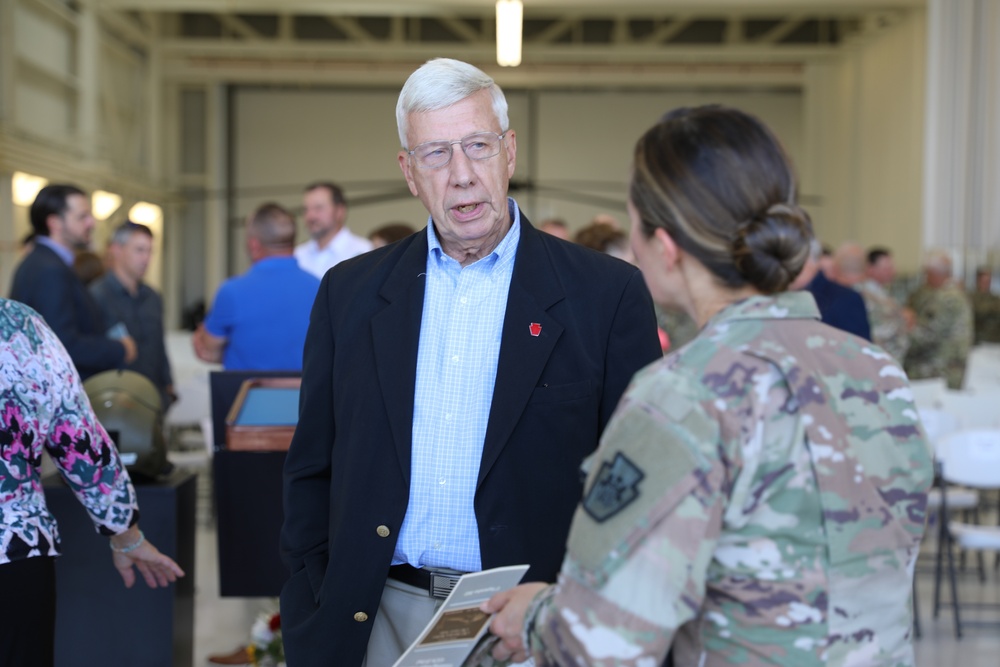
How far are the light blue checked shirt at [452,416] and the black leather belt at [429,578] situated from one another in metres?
0.01

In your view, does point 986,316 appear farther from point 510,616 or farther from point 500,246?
point 510,616

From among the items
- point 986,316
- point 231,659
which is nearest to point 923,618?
point 231,659

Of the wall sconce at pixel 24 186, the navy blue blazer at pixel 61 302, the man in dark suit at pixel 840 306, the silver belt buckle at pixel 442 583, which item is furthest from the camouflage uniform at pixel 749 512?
the wall sconce at pixel 24 186

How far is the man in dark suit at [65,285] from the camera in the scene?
426cm

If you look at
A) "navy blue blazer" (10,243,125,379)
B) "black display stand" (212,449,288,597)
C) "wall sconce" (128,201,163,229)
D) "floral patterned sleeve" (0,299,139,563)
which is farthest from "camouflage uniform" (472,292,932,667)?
"wall sconce" (128,201,163,229)

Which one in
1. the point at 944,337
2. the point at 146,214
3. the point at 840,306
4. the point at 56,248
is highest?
the point at 146,214

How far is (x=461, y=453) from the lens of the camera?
5.96 ft

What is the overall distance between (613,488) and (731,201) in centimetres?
32

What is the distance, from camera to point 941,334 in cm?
877

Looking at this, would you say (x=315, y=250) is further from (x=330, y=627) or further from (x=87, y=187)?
(x=87, y=187)

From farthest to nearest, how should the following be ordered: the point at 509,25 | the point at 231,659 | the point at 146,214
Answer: the point at 146,214 < the point at 509,25 < the point at 231,659

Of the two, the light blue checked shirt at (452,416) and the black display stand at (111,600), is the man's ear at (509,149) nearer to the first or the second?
the light blue checked shirt at (452,416)

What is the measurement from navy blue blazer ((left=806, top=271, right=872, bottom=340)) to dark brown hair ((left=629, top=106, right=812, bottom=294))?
281cm

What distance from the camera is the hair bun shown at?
46.7 inches
